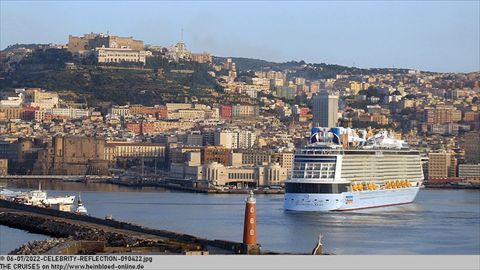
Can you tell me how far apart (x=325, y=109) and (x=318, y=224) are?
29.6 m

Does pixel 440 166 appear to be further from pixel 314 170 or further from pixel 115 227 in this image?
pixel 115 227

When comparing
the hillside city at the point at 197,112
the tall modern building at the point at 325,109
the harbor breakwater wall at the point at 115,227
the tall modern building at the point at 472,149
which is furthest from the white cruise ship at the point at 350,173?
the tall modern building at the point at 325,109

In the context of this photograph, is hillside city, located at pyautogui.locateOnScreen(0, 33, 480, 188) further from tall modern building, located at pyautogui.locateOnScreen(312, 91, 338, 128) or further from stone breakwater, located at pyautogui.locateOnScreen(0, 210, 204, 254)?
stone breakwater, located at pyautogui.locateOnScreen(0, 210, 204, 254)

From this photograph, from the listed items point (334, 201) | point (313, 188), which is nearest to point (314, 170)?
point (313, 188)

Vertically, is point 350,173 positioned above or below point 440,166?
above

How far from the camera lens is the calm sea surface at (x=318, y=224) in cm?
1054

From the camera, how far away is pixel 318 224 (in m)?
13.8

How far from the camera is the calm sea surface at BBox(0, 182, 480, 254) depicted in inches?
415

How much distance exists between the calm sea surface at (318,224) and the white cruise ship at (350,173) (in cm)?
25

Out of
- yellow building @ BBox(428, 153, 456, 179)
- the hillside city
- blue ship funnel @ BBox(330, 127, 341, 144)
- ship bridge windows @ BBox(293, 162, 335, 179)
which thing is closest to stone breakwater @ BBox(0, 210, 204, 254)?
ship bridge windows @ BBox(293, 162, 335, 179)

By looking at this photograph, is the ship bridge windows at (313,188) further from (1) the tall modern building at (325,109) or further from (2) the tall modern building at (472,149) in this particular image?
(1) the tall modern building at (325,109)

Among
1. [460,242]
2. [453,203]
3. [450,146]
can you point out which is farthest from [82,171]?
[460,242]

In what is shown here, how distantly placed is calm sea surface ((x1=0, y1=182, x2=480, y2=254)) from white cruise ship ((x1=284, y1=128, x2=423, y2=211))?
248 millimetres

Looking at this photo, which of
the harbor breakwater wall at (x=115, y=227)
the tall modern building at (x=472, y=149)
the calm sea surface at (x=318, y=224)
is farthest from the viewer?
the tall modern building at (x=472, y=149)
